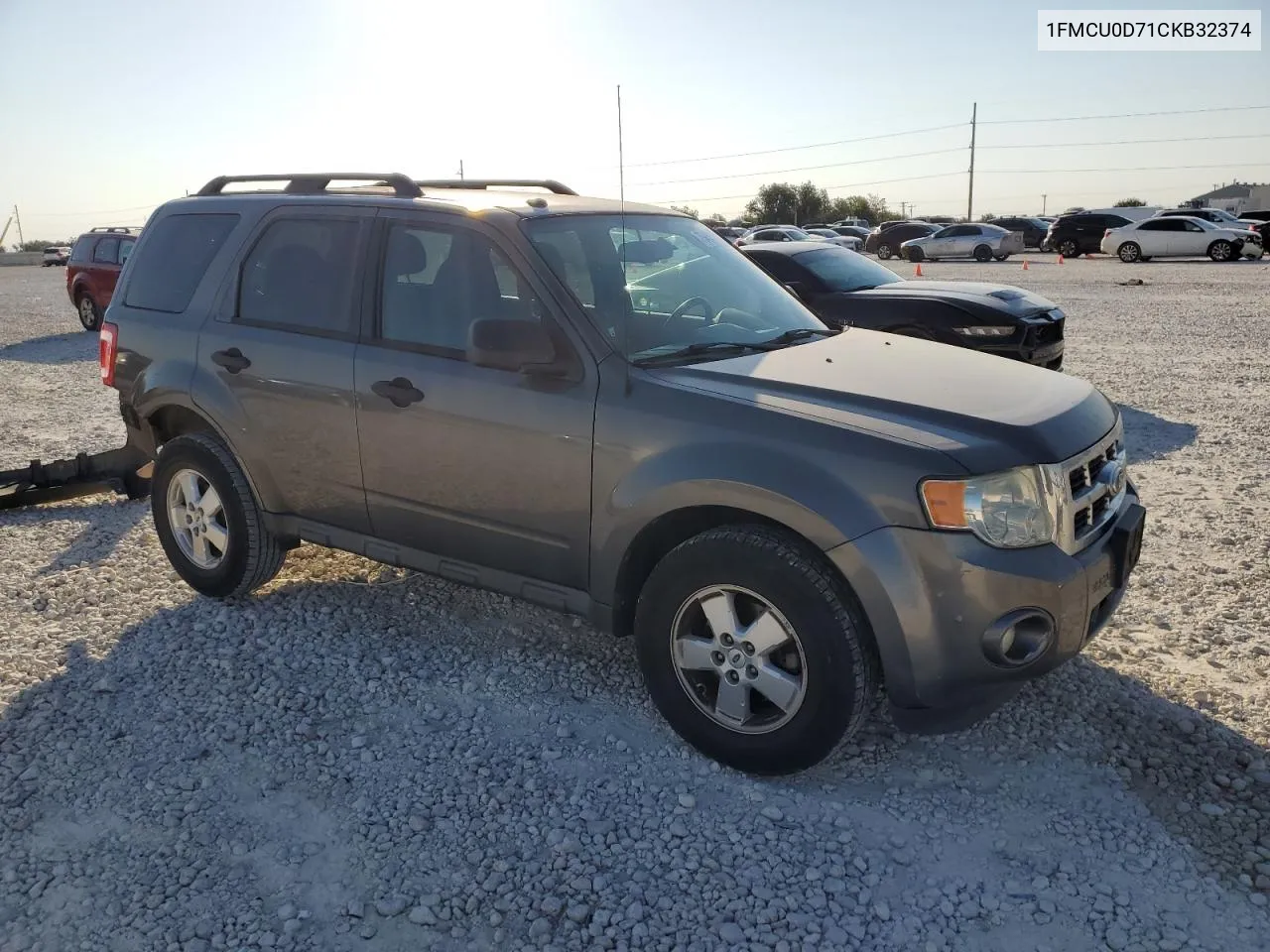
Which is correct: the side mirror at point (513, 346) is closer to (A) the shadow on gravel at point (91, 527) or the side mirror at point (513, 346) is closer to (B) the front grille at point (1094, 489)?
(B) the front grille at point (1094, 489)

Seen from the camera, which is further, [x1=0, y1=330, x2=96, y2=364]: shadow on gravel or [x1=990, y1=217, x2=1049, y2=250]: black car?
[x1=990, y1=217, x2=1049, y2=250]: black car

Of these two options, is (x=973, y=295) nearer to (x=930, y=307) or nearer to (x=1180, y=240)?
(x=930, y=307)

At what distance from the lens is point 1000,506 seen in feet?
10.1

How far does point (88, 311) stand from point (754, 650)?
57.4 feet

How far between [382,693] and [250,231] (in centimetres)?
222

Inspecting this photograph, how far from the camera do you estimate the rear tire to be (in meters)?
31.3

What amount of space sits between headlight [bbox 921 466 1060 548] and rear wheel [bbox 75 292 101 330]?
57.6 feet

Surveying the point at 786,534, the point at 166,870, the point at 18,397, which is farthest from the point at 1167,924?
the point at 18,397

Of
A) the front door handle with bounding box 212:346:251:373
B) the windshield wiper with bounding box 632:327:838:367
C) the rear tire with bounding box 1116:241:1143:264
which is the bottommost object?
the rear tire with bounding box 1116:241:1143:264

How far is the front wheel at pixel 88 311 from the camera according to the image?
682 inches

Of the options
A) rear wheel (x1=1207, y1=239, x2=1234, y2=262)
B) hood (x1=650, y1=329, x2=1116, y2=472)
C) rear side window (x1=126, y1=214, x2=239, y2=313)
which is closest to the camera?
hood (x1=650, y1=329, x2=1116, y2=472)

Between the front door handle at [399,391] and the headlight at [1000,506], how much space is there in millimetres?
2016

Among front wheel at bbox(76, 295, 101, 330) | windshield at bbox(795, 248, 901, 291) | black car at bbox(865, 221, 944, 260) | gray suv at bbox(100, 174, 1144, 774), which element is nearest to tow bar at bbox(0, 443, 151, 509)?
gray suv at bbox(100, 174, 1144, 774)

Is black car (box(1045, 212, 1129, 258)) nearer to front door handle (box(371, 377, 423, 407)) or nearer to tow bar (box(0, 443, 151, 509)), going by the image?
tow bar (box(0, 443, 151, 509))
